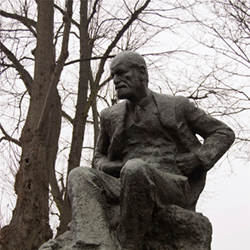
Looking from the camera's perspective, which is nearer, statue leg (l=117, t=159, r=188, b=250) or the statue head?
statue leg (l=117, t=159, r=188, b=250)

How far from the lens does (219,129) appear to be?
4.34 meters

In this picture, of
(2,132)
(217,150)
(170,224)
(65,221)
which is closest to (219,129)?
(217,150)

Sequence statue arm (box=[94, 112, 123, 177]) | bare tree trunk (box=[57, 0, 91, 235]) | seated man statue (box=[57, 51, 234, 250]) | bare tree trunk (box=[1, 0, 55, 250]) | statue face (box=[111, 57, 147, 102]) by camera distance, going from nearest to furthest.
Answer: seated man statue (box=[57, 51, 234, 250]), statue face (box=[111, 57, 147, 102]), statue arm (box=[94, 112, 123, 177]), bare tree trunk (box=[1, 0, 55, 250]), bare tree trunk (box=[57, 0, 91, 235])

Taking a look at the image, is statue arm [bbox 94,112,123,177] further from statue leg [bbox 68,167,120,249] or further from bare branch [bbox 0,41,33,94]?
bare branch [bbox 0,41,33,94]

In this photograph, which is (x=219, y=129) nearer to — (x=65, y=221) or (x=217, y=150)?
(x=217, y=150)

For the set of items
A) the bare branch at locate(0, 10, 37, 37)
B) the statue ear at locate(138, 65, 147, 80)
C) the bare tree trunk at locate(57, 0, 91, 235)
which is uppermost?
the bare branch at locate(0, 10, 37, 37)

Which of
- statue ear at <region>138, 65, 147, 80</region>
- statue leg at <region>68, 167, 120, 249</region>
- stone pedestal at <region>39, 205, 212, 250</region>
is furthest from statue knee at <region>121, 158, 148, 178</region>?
statue ear at <region>138, 65, 147, 80</region>

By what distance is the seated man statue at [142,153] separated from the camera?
364cm

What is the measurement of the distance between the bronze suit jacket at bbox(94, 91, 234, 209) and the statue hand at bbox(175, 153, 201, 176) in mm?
43

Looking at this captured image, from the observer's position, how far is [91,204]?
3.70 metres

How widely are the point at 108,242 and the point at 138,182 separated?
0.46m

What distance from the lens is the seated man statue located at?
3.64 meters

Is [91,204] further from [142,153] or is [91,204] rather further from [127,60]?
[127,60]

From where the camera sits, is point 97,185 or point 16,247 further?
point 16,247
